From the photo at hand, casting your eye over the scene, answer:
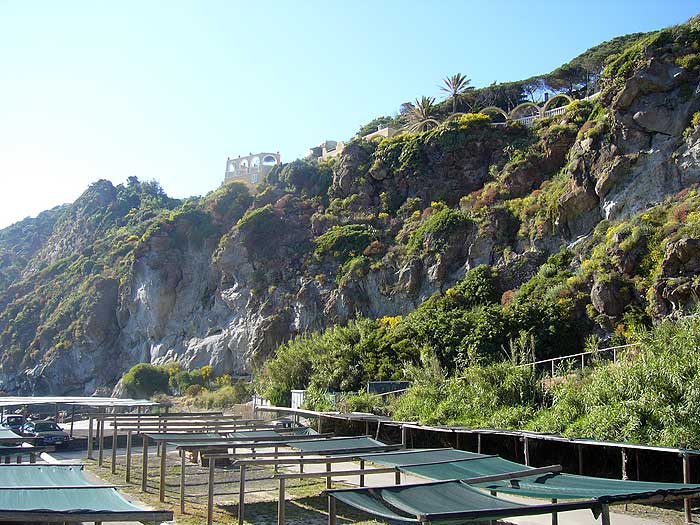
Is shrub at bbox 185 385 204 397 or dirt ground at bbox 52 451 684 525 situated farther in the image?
shrub at bbox 185 385 204 397

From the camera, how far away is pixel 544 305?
28922 mm

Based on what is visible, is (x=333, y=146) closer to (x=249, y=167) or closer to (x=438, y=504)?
(x=249, y=167)

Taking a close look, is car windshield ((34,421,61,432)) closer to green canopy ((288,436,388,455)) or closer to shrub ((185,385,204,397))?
green canopy ((288,436,388,455))

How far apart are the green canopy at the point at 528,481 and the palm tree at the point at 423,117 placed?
140 feet

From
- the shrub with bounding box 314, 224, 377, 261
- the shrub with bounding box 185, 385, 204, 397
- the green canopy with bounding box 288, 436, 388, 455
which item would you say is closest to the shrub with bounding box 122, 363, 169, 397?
the shrub with bounding box 185, 385, 204, 397

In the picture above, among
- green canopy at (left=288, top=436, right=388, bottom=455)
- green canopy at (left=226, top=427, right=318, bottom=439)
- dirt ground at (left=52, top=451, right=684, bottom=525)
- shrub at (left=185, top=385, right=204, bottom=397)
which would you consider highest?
green canopy at (left=288, top=436, right=388, bottom=455)

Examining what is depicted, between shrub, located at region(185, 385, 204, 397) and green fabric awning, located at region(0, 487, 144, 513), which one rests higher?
green fabric awning, located at region(0, 487, 144, 513)

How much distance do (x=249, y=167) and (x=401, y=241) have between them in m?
30.0

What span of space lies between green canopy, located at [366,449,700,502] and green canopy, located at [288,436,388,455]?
1180 mm

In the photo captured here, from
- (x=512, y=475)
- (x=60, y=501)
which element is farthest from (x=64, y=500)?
(x=512, y=475)

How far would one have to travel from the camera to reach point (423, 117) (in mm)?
54438

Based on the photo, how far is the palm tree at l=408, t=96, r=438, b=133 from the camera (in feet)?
171

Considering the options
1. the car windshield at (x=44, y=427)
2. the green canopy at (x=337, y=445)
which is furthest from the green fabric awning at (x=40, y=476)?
the car windshield at (x=44, y=427)

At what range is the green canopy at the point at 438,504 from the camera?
6.80 meters
